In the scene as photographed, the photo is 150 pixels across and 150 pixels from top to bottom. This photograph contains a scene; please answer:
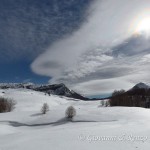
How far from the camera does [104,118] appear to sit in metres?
35.9

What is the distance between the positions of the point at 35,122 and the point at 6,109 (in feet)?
79.6

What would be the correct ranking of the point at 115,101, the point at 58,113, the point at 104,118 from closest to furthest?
the point at 104,118
the point at 58,113
the point at 115,101

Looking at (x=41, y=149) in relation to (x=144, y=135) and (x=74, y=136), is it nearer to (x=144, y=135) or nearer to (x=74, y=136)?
(x=74, y=136)

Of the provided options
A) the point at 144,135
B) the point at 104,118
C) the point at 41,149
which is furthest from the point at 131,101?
the point at 41,149

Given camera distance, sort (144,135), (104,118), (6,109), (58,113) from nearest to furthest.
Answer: (144,135)
(104,118)
(58,113)
(6,109)

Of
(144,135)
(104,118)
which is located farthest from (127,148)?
(104,118)

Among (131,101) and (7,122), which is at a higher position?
(131,101)

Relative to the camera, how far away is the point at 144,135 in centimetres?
1898

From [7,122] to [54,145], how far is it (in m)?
22.9

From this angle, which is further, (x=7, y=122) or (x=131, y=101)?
(x=131, y=101)

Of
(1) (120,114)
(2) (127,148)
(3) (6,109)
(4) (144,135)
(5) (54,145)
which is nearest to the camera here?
(2) (127,148)

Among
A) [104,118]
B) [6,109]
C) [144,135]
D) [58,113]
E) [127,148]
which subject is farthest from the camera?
[6,109]

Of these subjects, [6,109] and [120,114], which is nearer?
[120,114]

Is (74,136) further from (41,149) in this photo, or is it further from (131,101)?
(131,101)
